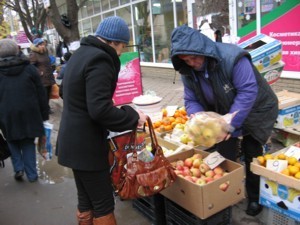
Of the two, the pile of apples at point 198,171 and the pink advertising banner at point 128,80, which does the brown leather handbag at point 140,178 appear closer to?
the pile of apples at point 198,171

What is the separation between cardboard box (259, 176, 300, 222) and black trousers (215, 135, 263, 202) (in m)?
0.27

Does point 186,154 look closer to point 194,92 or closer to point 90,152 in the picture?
point 194,92

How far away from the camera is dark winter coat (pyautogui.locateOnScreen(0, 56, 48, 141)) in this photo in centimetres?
→ 394

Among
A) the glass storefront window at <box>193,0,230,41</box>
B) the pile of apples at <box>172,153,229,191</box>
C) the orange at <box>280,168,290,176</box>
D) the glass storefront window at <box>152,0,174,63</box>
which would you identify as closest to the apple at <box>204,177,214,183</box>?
the pile of apples at <box>172,153,229,191</box>

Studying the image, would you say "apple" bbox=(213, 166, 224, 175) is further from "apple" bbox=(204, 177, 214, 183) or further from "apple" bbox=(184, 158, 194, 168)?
"apple" bbox=(184, 158, 194, 168)

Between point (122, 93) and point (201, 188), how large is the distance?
4.50 metres

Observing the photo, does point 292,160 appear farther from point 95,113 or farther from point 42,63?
→ point 42,63

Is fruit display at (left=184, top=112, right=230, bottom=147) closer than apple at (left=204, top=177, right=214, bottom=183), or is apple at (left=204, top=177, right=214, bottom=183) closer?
fruit display at (left=184, top=112, right=230, bottom=147)

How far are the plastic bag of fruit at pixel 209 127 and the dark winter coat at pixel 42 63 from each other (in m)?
5.37

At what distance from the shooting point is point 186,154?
323 centimetres

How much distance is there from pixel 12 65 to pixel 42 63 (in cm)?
342

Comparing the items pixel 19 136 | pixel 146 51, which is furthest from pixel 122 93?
pixel 146 51

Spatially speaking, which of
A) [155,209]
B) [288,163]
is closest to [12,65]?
[155,209]

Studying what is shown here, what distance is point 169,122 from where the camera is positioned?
4.23m
